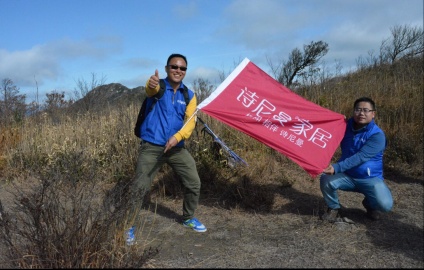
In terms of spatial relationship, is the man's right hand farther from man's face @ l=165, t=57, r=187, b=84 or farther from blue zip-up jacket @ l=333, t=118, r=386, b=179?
blue zip-up jacket @ l=333, t=118, r=386, b=179

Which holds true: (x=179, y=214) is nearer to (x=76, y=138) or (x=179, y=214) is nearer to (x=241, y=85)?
(x=241, y=85)

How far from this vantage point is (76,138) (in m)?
7.10

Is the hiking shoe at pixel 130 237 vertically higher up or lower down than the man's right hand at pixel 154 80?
lower down

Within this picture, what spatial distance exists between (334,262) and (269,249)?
650mm

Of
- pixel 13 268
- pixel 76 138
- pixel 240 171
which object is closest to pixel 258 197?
pixel 240 171

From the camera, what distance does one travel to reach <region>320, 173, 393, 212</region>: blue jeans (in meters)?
3.89

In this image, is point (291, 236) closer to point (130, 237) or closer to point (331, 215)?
point (331, 215)

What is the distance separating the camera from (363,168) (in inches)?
155

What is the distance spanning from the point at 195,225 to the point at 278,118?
5.12ft

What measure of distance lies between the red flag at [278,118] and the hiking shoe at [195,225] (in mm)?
1185

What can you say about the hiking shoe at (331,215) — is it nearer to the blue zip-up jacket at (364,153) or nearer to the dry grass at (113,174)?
the dry grass at (113,174)

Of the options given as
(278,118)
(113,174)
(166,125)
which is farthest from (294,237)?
(113,174)

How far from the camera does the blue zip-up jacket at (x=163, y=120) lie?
3.85m

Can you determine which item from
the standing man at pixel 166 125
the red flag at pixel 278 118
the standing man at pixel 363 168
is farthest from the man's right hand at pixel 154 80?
the standing man at pixel 363 168
